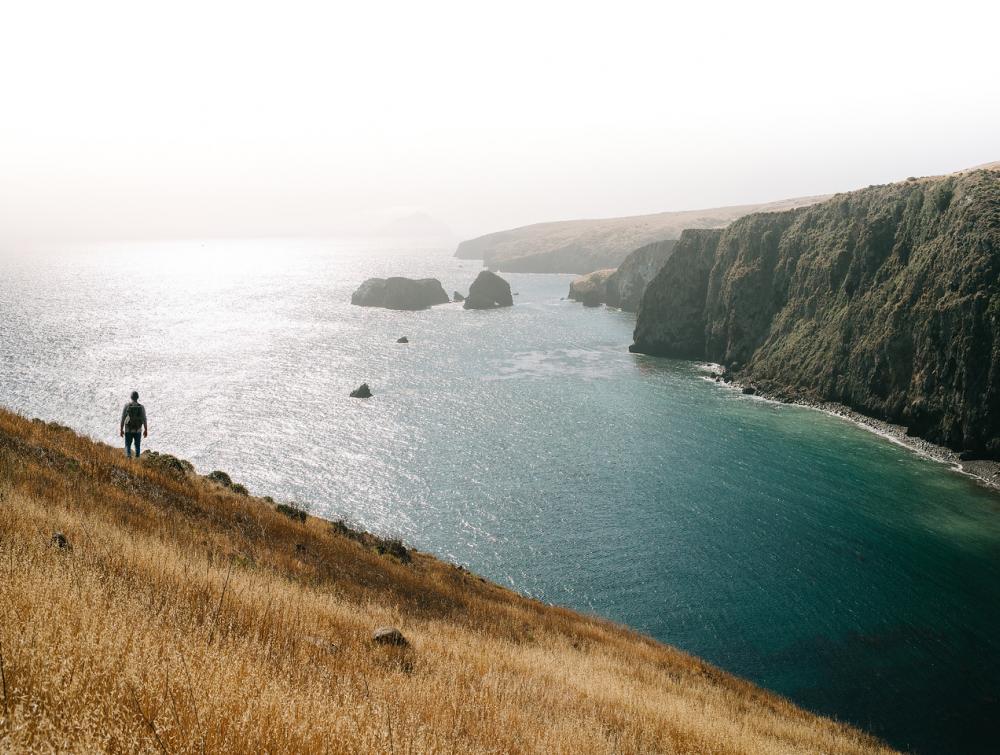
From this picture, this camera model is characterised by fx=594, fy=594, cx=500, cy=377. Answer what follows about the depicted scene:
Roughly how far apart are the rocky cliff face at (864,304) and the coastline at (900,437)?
39.7 inches

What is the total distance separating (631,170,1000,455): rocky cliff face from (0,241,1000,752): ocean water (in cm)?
603

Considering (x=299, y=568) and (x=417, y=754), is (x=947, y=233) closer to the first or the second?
(x=299, y=568)

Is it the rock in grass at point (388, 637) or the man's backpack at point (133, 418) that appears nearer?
A: the rock in grass at point (388, 637)

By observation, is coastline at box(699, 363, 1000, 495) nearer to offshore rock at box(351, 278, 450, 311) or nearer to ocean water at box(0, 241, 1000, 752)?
ocean water at box(0, 241, 1000, 752)

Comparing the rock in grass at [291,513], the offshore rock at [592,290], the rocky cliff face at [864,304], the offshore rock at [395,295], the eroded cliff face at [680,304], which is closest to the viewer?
the rock in grass at [291,513]

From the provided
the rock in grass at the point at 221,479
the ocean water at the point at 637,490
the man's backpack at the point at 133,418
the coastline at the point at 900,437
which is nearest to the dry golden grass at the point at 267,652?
the man's backpack at the point at 133,418

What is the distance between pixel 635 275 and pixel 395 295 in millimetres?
60731

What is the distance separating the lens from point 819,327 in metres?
75.8

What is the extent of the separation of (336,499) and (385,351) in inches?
2136

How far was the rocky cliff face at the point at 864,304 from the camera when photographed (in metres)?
54.6

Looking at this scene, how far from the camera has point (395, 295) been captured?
147m

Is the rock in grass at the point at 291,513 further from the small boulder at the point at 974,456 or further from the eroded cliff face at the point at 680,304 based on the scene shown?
the eroded cliff face at the point at 680,304

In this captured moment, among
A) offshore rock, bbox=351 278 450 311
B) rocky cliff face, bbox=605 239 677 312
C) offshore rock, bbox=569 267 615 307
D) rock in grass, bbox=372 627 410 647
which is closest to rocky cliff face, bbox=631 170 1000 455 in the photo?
rocky cliff face, bbox=605 239 677 312

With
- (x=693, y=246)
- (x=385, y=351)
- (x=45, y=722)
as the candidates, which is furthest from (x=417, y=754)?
(x=693, y=246)
